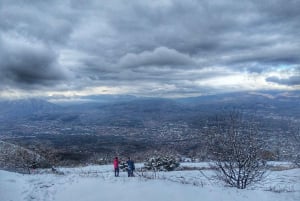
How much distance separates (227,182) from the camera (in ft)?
66.0

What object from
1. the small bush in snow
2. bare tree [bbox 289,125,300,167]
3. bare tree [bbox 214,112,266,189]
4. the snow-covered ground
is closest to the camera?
the snow-covered ground

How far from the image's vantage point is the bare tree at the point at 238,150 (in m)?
19.4

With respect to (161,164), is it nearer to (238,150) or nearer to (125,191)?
(238,150)

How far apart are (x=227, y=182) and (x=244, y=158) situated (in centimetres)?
194

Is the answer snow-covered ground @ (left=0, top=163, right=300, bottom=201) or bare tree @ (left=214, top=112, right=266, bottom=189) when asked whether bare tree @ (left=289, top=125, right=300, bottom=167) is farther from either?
bare tree @ (left=214, top=112, right=266, bottom=189)

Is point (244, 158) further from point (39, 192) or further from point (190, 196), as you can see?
point (39, 192)

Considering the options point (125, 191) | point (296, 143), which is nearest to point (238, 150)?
point (296, 143)

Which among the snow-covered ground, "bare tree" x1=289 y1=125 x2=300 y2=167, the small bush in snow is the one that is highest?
"bare tree" x1=289 y1=125 x2=300 y2=167

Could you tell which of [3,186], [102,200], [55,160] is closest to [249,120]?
[102,200]

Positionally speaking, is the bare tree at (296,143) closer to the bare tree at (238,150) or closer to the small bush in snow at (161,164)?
the bare tree at (238,150)

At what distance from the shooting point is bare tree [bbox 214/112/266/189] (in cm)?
1938

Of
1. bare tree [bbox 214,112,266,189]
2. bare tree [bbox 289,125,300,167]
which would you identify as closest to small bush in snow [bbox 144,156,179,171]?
bare tree [bbox 289,125,300,167]

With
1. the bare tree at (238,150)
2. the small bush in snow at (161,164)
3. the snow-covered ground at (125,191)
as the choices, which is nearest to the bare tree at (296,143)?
the snow-covered ground at (125,191)

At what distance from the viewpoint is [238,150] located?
63.7ft
